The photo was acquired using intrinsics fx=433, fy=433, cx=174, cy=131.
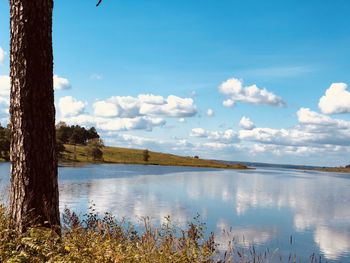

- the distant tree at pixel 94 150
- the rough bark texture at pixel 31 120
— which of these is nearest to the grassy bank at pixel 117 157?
the distant tree at pixel 94 150

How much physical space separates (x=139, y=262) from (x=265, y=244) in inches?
726

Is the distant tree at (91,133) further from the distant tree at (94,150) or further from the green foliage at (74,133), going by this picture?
the distant tree at (94,150)

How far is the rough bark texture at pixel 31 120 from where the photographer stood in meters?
7.90

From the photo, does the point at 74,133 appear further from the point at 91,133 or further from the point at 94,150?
the point at 94,150

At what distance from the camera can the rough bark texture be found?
7.90 m

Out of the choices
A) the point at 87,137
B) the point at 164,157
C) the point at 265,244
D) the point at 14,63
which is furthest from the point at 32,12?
the point at 164,157

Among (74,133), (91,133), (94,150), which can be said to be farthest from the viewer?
(91,133)

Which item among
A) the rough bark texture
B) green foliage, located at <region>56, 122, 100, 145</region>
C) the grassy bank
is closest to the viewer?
the rough bark texture

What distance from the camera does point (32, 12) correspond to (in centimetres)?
800

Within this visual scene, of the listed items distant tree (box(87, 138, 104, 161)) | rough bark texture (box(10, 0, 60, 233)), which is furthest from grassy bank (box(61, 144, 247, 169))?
rough bark texture (box(10, 0, 60, 233))

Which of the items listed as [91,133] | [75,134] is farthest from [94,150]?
[91,133]

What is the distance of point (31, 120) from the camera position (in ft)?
26.0

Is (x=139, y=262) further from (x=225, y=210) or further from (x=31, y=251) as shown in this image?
(x=225, y=210)

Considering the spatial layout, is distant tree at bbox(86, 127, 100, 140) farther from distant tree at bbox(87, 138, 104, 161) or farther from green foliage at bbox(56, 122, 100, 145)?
distant tree at bbox(87, 138, 104, 161)
